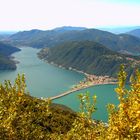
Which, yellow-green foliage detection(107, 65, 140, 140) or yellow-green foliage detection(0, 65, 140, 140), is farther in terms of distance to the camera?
yellow-green foliage detection(0, 65, 140, 140)

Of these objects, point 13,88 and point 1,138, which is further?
point 13,88

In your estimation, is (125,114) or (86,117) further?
(86,117)

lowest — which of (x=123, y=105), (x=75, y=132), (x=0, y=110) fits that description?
(x=75, y=132)

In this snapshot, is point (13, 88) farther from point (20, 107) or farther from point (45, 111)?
point (45, 111)

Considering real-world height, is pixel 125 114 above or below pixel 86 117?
above

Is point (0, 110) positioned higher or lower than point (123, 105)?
lower

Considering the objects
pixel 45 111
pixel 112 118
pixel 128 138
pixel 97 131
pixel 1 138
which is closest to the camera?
pixel 128 138

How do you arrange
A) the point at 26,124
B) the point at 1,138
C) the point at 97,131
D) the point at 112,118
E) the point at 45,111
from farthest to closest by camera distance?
the point at 45,111
the point at 26,124
the point at 97,131
the point at 1,138
the point at 112,118

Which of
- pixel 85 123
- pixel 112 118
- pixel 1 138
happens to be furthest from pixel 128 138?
pixel 1 138

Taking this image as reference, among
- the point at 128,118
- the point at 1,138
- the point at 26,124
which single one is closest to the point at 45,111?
the point at 26,124

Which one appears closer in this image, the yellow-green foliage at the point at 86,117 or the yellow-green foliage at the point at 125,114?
the yellow-green foliage at the point at 125,114
